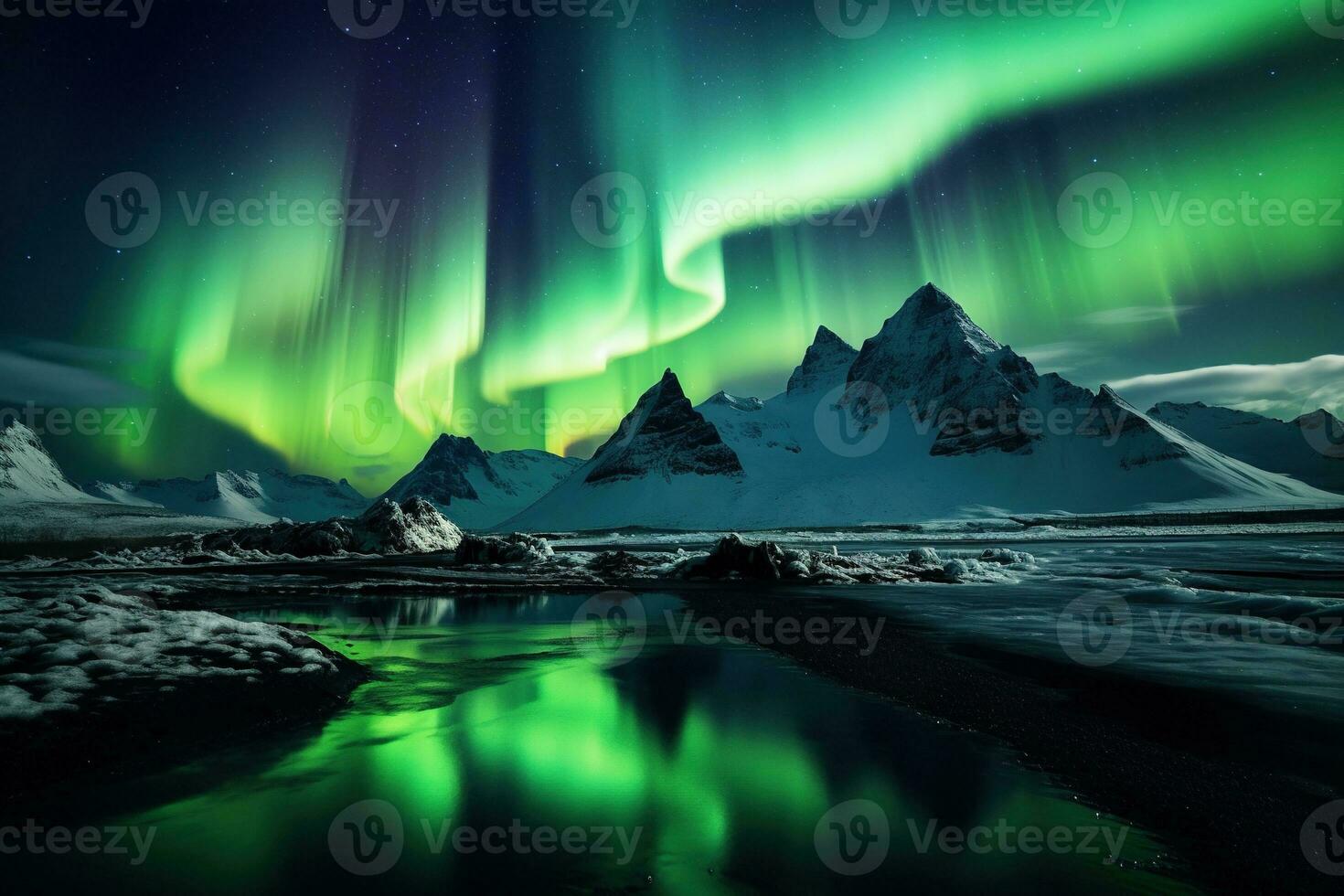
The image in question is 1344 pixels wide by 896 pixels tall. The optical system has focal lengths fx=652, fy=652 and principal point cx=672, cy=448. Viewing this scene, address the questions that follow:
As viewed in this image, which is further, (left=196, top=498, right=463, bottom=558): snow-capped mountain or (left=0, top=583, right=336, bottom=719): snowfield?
(left=196, top=498, right=463, bottom=558): snow-capped mountain

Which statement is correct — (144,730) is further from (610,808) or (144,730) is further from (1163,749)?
(1163,749)

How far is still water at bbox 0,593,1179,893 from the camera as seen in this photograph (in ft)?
18.1

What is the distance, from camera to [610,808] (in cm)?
703

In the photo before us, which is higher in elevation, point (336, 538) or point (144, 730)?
point (336, 538)

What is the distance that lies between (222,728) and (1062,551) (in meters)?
66.4

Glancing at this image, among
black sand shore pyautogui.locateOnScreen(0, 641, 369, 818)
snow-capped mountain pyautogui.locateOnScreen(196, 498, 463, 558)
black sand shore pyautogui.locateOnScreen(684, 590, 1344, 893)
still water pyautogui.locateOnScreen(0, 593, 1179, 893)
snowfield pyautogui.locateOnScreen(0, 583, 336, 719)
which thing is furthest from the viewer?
snow-capped mountain pyautogui.locateOnScreen(196, 498, 463, 558)

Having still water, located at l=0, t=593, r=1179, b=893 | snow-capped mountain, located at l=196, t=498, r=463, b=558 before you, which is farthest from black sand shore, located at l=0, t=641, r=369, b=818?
snow-capped mountain, located at l=196, t=498, r=463, b=558

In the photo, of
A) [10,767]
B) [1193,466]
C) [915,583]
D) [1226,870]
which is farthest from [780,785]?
[1193,466]

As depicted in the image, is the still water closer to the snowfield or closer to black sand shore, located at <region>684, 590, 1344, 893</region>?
black sand shore, located at <region>684, 590, 1344, 893</region>

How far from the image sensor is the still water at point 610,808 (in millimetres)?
5520

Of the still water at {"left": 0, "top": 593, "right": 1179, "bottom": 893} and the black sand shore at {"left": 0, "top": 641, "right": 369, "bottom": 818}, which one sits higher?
the black sand shore at {"left": 0, "top": 641, "right": 369, "bottom": 818}

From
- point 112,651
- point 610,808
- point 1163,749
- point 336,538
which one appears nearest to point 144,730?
point 112,651

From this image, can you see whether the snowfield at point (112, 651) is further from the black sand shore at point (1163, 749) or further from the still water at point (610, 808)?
the black sand shore at point (1163, 749)

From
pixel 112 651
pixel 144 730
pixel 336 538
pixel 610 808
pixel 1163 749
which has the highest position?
pixel 336 538
